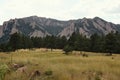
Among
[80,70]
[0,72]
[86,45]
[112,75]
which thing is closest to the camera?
[0,72]

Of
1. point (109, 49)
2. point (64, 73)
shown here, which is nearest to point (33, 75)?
point (64, 73)

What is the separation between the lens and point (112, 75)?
14.9 meters

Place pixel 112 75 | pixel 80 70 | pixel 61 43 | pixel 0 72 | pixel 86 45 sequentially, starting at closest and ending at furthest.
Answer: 1. pixel 0 72
2. pixel 112 75
3. pixel 80 70
4. pixel 86 45
5. pixel 61 43

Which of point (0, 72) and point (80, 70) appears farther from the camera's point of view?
point (80, 70)

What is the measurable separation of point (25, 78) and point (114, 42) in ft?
181

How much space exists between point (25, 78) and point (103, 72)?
439 centimetres

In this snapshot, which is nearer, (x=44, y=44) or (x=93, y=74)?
(x=93, y=74)

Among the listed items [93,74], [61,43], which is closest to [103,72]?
[93,74]

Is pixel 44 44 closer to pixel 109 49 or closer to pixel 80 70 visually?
pixel 109 49

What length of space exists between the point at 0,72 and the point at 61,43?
101104mm

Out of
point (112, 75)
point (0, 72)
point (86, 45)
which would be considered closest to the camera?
point (0, 72)

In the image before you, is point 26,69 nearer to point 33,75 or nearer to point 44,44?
point 33,75

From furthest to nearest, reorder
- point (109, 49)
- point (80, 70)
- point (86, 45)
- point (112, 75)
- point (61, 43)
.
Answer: point (61, 43) < point (86, 45) < point (109, 49) < point (80, 70) < point (112, 75)

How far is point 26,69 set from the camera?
16875 millimetres
